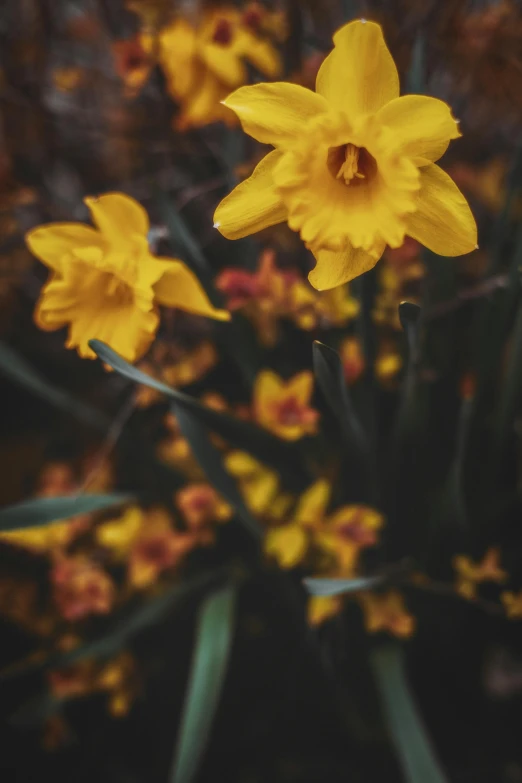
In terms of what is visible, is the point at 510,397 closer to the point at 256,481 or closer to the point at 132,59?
the point at 256,481

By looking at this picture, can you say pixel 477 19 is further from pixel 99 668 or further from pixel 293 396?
pixel 99 668

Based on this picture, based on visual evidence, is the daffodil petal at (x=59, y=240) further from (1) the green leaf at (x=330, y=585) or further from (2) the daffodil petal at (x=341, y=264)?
(1) the green leaf at (x=330, y=585)

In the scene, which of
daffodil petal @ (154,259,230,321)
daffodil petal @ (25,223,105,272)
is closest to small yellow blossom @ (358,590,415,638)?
daffodil petal @ (154,259,230,321)

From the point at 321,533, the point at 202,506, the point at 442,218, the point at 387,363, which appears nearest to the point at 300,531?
the point at 321,533

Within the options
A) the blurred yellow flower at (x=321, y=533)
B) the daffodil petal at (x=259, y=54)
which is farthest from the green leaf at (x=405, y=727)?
the daffodil petal at (x=259, y=54)

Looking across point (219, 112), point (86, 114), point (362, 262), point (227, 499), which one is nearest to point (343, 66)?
point (362, 262)

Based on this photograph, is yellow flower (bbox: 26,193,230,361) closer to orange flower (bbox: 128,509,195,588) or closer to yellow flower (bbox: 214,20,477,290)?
yellow flower (bbox: 214,20,477,290)

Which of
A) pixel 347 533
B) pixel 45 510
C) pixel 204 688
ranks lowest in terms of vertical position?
pixel 204 688
